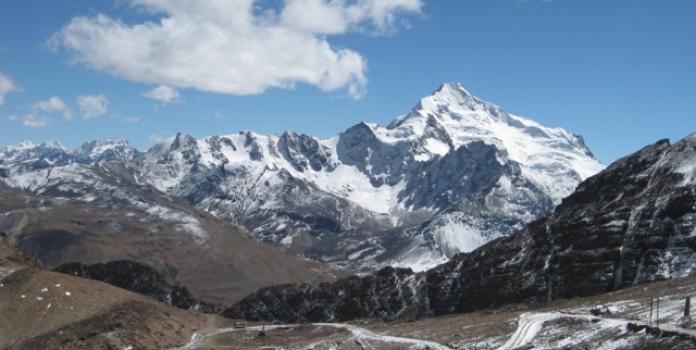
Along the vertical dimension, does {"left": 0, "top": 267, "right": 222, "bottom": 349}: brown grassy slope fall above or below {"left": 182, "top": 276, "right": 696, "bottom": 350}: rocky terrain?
above

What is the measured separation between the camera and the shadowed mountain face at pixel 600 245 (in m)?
146

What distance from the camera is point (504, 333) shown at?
4486 inches

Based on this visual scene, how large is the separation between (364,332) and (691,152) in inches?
3105

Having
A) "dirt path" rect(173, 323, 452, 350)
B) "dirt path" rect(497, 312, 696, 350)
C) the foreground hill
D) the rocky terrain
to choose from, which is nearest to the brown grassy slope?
the foreground hill

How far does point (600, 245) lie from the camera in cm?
15862

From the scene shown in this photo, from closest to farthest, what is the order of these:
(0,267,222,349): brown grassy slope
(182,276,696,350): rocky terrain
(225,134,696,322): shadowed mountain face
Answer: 1. (182,276,696,350): rocky terrain
2. (0,267,222,349): brown grassy slope
3. (225,134,696,322): shadowed mountain face

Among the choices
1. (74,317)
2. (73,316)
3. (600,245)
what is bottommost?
(74,317)

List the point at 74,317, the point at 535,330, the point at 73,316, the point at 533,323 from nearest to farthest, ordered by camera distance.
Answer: the point at 535,330 → the point at 533,323 → the point at 74,317 → the point at 73,316

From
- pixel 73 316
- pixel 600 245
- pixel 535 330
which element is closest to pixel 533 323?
pixel 535 330

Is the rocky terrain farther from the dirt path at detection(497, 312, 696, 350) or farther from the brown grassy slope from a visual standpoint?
the brown grassy slope

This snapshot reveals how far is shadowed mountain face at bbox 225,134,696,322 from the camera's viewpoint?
145500 millimetres

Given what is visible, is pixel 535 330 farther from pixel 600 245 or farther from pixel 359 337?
pixel 600 245

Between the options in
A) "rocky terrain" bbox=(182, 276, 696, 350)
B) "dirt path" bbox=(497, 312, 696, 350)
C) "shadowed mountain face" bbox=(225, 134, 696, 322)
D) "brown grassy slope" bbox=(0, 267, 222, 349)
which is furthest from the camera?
"shadowed mountain face" bbox=(225, 134, 696, 322)

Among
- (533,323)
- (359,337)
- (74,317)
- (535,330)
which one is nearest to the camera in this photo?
(535,330)
